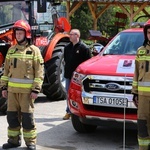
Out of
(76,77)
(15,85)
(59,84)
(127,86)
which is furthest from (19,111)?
(59,84)

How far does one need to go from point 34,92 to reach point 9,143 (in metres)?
0.86

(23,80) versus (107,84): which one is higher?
(23,80)

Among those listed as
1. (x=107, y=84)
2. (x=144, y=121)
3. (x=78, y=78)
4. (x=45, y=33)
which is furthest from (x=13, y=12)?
(x=144, y=121)

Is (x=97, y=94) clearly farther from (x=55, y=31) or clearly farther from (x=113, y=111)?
(x=55, y=31)

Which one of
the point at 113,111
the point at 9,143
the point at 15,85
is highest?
the point at 15,85

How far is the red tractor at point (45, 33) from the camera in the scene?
8.88 m

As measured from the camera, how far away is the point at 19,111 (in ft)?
20.2

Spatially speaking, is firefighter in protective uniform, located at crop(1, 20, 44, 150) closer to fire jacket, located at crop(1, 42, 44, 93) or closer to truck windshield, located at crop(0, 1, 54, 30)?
fire jacket, located at crop(1, 42, 44, 93)

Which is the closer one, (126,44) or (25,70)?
(25,70)

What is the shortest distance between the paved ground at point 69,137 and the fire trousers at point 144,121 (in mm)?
935

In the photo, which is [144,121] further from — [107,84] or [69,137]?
[69,137]

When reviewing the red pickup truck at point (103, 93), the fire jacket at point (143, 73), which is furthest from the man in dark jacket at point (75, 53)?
the fire jacket at point (143, 73)

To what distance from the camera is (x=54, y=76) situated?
9.59 meters

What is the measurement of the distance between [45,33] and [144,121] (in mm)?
4987
